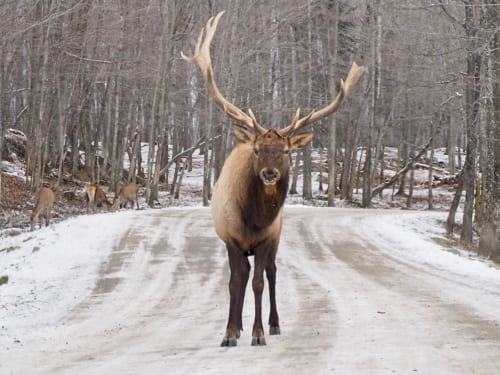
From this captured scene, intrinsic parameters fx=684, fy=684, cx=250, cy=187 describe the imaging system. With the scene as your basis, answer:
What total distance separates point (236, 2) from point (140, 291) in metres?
22.4

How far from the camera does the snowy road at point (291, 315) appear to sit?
6129 millimetres

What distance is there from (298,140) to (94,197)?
2273 centimetres

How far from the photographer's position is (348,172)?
39594 mm

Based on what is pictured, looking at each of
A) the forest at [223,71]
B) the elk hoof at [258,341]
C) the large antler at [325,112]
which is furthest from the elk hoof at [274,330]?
the forest at [223,71]

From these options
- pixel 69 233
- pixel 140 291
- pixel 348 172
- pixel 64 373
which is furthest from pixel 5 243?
pixel 348 172

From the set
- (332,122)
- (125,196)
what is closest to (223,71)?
(332,122)

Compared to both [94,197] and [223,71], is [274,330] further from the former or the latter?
[223,71]

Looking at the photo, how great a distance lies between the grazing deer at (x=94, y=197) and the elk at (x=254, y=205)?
21736 mm

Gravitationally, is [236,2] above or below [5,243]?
above

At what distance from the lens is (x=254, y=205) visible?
6914 mm

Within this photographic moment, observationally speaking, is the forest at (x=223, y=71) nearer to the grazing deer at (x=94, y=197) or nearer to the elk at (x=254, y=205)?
the grazing deer at (x=94, y=197)

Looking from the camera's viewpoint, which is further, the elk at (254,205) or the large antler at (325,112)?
the large antler at (325,112)

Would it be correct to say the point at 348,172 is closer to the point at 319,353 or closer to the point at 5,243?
the point at 5,243

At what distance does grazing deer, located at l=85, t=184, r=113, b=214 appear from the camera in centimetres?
2844
